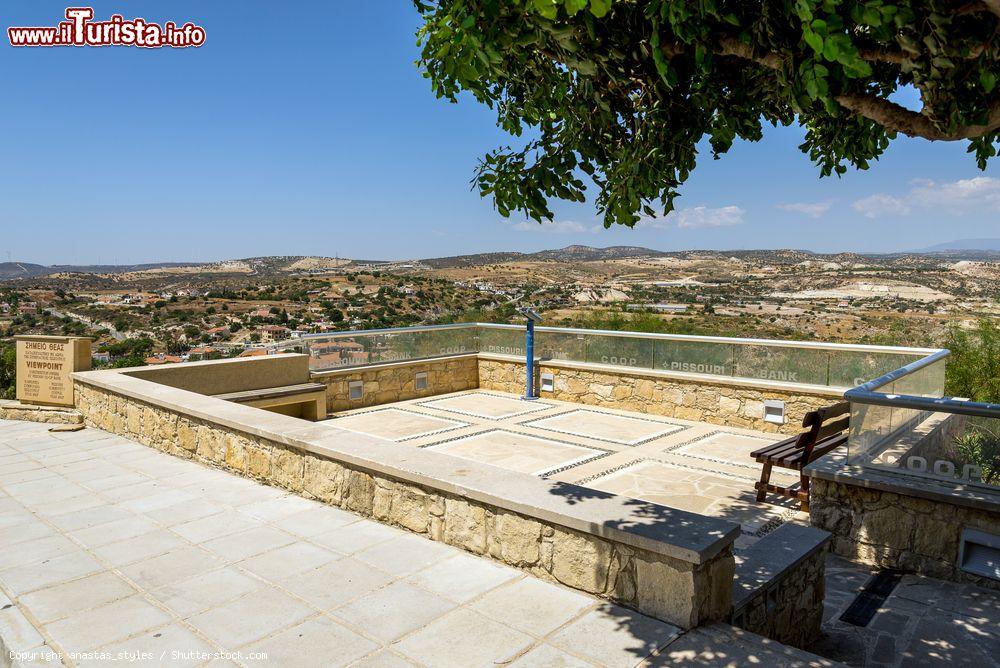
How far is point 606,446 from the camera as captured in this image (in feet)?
29.1

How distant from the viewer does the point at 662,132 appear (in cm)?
390

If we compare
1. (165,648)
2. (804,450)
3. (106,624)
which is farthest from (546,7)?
(804,450)

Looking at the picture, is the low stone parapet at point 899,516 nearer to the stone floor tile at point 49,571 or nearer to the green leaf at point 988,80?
the green leaf at point 988,80

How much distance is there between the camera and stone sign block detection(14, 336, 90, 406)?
8.69 metres

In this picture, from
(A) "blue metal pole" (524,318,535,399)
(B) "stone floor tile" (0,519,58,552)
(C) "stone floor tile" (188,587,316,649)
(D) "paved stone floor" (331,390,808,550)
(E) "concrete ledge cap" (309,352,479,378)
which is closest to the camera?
(C) "stone floor tile" (188,587,316,649)

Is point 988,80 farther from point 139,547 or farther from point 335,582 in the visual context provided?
point 139,547

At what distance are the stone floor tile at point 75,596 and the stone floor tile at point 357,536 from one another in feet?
3.70

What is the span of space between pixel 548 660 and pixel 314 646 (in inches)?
42.2

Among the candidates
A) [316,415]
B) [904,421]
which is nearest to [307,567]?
[904,421]

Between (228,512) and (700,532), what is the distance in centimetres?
343

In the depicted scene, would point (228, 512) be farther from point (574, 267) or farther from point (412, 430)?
point (574, 267)

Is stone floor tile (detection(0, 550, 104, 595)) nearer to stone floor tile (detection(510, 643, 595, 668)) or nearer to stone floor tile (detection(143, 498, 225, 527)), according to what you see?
stone floor tile (detection(143, 498, 225, 527))

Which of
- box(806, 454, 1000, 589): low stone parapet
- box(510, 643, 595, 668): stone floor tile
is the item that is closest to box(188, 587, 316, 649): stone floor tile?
box(510, 643, 595, 668): stone floor tile

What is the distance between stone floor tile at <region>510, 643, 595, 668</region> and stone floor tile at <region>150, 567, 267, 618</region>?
1.60m
